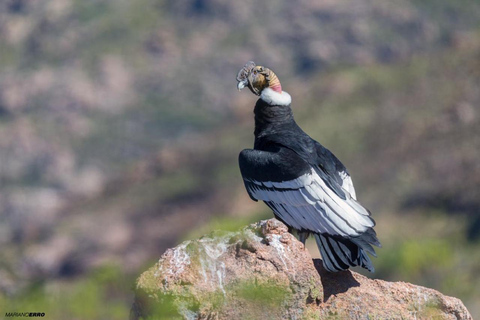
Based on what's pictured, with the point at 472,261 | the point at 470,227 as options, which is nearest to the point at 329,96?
the point at 470,227

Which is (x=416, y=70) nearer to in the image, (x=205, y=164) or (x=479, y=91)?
(x=479, y=91)

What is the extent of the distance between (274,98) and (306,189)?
2169 mm

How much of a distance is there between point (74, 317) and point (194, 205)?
145 feet

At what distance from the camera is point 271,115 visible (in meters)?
12.5

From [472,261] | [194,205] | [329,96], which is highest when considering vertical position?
[329,96]

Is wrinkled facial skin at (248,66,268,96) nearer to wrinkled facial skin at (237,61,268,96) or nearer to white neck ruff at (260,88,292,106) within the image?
wrinkled facial skin at (237,61,268,96)

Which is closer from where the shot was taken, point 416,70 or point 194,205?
point 194,205

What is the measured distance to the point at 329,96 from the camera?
61.6 metres

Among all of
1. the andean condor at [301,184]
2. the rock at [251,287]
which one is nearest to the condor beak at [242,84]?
the andean condor at [301,184]

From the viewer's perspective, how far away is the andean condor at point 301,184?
33.1 feet

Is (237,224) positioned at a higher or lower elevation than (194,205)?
lower

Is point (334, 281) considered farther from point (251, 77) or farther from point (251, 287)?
point (251, 77)

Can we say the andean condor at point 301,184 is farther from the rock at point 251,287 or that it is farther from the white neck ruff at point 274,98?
the rock at point 251,287

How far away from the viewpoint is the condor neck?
12.5 m
